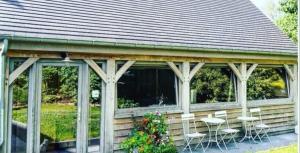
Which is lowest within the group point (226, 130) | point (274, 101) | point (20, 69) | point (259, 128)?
point (259, 128)

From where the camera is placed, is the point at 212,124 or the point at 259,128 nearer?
the point at 212,124

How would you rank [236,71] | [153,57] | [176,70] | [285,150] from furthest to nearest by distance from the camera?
[236,71] < [176,70] < [153,57] < [285,150]

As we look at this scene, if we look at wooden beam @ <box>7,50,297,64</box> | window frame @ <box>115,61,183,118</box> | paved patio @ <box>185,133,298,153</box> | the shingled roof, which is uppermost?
the shingled roof

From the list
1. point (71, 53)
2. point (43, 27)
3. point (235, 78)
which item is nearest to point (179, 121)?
point (235, 78)

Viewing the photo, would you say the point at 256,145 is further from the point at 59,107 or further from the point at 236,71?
the point at 59,107

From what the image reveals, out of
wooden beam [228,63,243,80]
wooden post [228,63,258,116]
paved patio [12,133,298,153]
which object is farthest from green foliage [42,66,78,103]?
wooden post [228,63,258,116]

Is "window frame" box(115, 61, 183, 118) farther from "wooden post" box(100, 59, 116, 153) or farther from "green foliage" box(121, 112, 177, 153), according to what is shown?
"green foliage" box(121, 112, 177, 153)

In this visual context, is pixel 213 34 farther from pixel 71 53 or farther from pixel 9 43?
pixel 9 43

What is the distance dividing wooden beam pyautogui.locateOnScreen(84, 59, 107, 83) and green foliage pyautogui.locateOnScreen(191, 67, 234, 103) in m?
2.85

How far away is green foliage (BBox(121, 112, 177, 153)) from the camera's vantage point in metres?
7.67

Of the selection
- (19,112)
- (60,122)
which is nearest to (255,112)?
(60,122)

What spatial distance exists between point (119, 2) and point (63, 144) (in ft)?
15.5

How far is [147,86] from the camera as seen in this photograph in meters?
8.91

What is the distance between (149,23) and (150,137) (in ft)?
11.7
